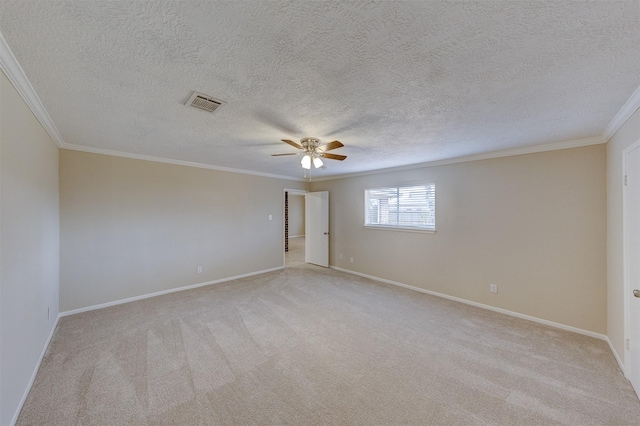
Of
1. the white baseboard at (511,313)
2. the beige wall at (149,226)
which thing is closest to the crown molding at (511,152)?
the white baseboard at (511,313)

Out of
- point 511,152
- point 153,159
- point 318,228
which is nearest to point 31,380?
point 153,159

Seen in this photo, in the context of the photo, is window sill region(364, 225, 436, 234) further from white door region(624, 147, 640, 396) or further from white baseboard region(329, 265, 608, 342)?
white door region(624, 147, 640, 396)

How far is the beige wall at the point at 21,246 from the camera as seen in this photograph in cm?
153

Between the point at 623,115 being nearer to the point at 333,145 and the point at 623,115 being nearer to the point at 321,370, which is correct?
the point at 333,145

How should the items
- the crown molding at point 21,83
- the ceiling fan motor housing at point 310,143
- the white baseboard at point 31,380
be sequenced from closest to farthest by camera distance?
the crown molding at point 21,83, the white baseboard at point 31,380, the ceiling fan motor housing at point 310,143

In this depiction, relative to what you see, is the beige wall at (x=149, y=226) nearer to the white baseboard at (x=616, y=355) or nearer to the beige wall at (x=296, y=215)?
the white baseboard at (x=616, y=355)

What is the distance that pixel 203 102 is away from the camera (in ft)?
6.38

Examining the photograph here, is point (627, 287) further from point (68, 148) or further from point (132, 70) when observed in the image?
point (68, 148)

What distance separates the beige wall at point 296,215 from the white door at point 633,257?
10246mm

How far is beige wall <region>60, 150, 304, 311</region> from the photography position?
3324 mm

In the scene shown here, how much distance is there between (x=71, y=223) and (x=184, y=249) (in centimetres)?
154

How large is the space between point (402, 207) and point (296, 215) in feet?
25.3

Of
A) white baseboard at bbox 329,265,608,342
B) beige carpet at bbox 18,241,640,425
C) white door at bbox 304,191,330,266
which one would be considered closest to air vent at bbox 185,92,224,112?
beige carpet at bbox 18,241,640,425

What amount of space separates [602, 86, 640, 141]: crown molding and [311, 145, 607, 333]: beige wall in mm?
341
